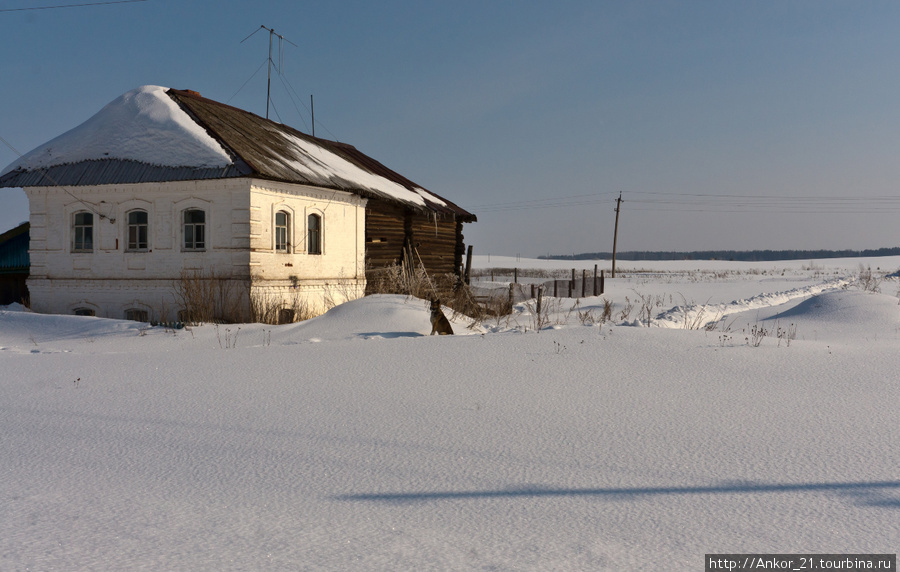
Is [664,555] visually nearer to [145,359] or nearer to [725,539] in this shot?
[725,539]

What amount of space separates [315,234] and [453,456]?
1354 centimetres

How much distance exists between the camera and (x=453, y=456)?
4.02 m

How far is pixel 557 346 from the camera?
24.5 ft

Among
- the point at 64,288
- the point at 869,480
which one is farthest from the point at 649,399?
the point at 64,288

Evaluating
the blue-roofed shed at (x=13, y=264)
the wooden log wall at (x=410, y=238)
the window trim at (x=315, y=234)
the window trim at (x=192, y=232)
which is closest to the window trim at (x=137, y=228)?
the window trim at (x=192, y=232)

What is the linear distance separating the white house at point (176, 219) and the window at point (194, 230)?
0.03 m

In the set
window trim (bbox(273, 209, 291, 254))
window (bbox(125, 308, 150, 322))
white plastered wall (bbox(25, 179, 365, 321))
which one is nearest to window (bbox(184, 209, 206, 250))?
white plastered wall (bbox(25, 179, 365, 321))

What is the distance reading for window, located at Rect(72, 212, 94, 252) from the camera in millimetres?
15922

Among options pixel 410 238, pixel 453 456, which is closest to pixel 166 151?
pixel 410 238

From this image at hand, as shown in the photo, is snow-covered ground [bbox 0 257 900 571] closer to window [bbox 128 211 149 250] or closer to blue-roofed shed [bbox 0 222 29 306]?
window [bbox 128 211 149 250]

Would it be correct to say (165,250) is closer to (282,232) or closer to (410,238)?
(282,232)

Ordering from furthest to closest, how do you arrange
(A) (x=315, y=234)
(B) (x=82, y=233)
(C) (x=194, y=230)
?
(A) (x=315, y=234) → (B) (x=82, y=233) → (C) (x=194, y=230)

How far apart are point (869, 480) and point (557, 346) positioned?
409cm

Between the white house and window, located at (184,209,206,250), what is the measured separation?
0.09ft
